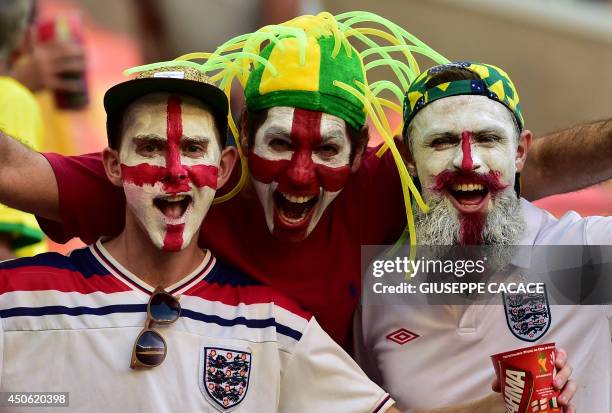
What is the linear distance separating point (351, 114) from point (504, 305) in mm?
808

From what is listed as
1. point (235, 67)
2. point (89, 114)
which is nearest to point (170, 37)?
point (89, 114)

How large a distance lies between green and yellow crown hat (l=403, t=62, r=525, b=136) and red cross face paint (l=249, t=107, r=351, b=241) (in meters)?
0.26

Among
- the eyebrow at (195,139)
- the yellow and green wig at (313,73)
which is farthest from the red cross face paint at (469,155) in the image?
the eyebrow at (195,139)

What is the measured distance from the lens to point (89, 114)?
23.6 feet

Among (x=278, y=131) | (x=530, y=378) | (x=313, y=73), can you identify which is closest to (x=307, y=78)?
(x=313, y=73)

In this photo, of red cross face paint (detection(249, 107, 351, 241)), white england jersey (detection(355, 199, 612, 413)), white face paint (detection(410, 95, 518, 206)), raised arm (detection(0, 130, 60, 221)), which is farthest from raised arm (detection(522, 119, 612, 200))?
raised arm (detection(0, 130, 60, 221))

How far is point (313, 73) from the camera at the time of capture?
13.3 ft

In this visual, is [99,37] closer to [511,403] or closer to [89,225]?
[89,225]

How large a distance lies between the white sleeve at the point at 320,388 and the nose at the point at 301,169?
512 millimetres

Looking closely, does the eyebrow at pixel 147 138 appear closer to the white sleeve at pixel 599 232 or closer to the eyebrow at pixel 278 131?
the eyebrow at pixel 278 131

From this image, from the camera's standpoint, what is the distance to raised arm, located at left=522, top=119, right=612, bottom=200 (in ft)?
14.3

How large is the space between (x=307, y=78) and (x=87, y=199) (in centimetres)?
84

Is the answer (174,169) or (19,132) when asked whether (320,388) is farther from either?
(19,132)

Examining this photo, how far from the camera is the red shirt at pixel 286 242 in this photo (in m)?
4.11
